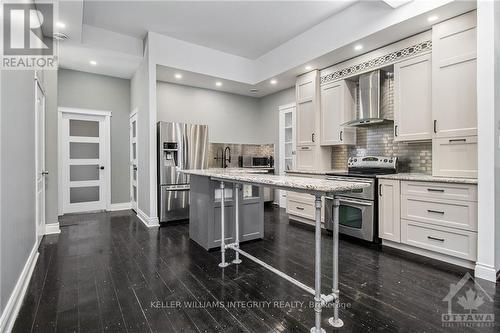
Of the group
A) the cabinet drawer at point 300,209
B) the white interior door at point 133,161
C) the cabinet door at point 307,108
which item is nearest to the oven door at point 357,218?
the cabinet drawer at point 300,209

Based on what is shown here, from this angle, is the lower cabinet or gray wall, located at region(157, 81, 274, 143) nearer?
the lower cabinet

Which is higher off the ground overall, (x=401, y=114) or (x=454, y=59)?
(x=454, y=59)

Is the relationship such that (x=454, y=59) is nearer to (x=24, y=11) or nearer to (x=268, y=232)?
Result: (x=268, y=232)

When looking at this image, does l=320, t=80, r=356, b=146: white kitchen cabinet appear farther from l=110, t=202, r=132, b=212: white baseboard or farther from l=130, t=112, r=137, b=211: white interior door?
l=110, t=202, r=132, b=212: white baseboard

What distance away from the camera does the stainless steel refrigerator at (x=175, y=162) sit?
178 inches

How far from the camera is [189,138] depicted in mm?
4809

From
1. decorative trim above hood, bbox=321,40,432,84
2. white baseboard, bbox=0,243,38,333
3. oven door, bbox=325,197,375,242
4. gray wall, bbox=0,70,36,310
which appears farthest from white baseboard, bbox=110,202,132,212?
decorative trim above hood, bbox=321,40,432,84

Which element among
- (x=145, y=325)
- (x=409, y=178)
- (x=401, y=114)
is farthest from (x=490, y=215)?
(x=145, y=325)

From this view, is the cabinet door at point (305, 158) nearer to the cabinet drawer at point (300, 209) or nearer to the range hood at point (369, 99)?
the cabinet drawer at point (300, 209)

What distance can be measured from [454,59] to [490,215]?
1.68m

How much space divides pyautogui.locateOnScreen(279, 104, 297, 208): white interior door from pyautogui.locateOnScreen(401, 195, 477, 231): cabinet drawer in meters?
3.02

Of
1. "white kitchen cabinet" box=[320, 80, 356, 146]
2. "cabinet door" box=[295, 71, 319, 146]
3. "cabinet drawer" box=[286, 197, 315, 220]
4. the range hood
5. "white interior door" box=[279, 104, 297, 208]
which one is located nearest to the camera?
the range hood

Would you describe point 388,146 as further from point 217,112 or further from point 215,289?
point 217,112

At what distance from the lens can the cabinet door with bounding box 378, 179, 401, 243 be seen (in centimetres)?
309
